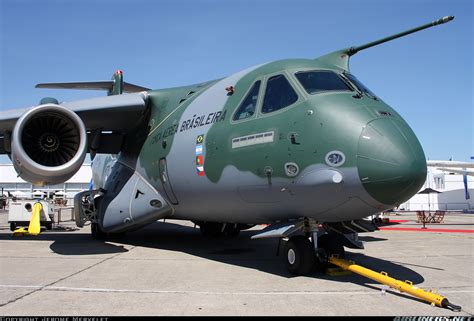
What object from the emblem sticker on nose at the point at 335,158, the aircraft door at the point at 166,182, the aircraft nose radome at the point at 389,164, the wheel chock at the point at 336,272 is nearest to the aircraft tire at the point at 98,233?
the aircraft door at the point at 166,182

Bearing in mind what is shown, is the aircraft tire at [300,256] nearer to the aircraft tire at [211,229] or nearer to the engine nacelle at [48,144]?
the engine nacelle at [48,144]

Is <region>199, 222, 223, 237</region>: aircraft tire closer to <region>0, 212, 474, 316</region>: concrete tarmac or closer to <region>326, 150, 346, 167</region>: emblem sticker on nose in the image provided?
<region>0, 212, 474, 316</region>: concrete tarmac

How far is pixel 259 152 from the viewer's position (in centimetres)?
742

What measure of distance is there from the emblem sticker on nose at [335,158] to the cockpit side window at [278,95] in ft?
4.18

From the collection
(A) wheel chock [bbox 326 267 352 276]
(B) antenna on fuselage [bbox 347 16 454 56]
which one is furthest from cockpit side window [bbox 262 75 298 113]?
(A) wheel chock [bbox 326 267 352 276]

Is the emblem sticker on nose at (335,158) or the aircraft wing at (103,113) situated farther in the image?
the aircraft wing at (103,113)

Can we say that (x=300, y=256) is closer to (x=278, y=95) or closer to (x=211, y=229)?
(x=278, y=95)

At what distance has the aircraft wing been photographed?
1111 cm

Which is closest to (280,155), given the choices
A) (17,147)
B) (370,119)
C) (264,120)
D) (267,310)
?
(264,120)

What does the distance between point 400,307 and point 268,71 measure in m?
4.63

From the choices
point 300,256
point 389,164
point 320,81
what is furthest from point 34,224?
point 389,164

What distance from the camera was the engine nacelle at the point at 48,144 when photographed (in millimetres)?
9539

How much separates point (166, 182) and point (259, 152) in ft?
11.1

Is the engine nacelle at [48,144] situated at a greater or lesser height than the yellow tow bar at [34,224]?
greater
